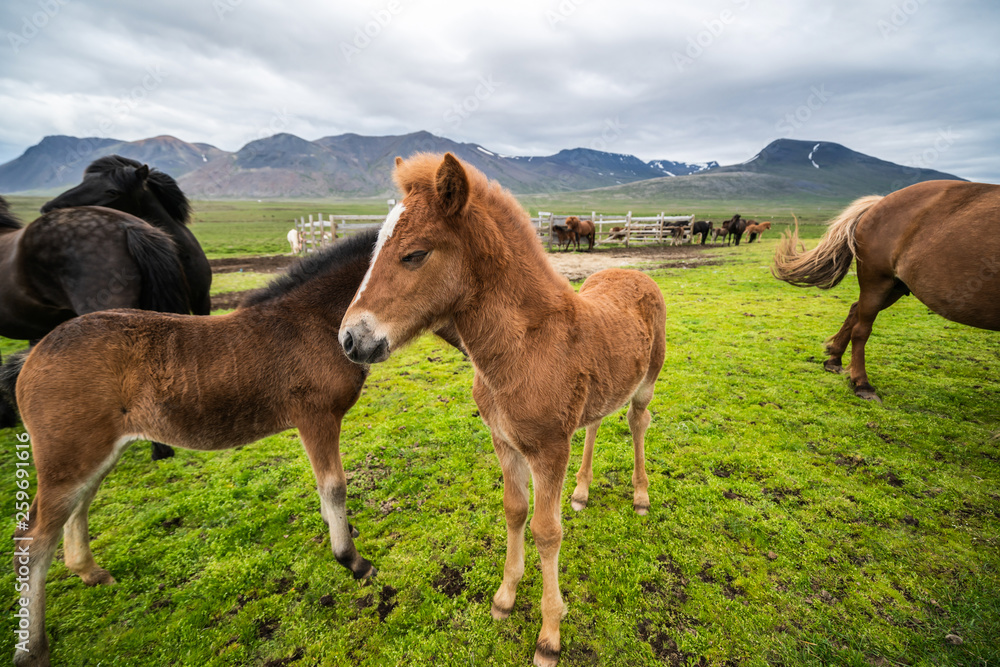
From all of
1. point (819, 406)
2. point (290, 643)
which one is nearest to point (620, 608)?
point (290, 643)

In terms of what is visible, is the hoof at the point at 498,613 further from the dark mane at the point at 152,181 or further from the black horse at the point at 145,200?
the dark mane at the point at 152,181

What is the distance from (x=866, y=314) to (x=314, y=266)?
789 centimetres

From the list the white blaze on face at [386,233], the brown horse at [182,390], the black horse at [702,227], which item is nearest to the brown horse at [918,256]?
the brown horse at [182,390]

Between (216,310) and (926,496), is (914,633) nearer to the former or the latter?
(926,496)

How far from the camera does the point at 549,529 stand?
2643 millimetres

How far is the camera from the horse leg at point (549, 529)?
2510 millimetres

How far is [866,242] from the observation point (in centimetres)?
594

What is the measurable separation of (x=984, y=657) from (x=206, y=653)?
5.17 meters

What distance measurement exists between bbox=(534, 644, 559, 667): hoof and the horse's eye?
8.87 feet

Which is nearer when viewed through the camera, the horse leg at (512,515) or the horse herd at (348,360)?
the horse herd at (348,360)

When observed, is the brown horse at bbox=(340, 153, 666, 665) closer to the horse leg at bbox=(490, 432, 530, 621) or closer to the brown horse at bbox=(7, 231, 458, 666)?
the horse leg at bbox=(490, 432, 530, 621)

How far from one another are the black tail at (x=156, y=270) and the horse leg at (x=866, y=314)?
9391mm

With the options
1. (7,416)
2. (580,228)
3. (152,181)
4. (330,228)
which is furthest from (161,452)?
(580,228)

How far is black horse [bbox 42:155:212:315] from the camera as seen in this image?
18.4 ft
